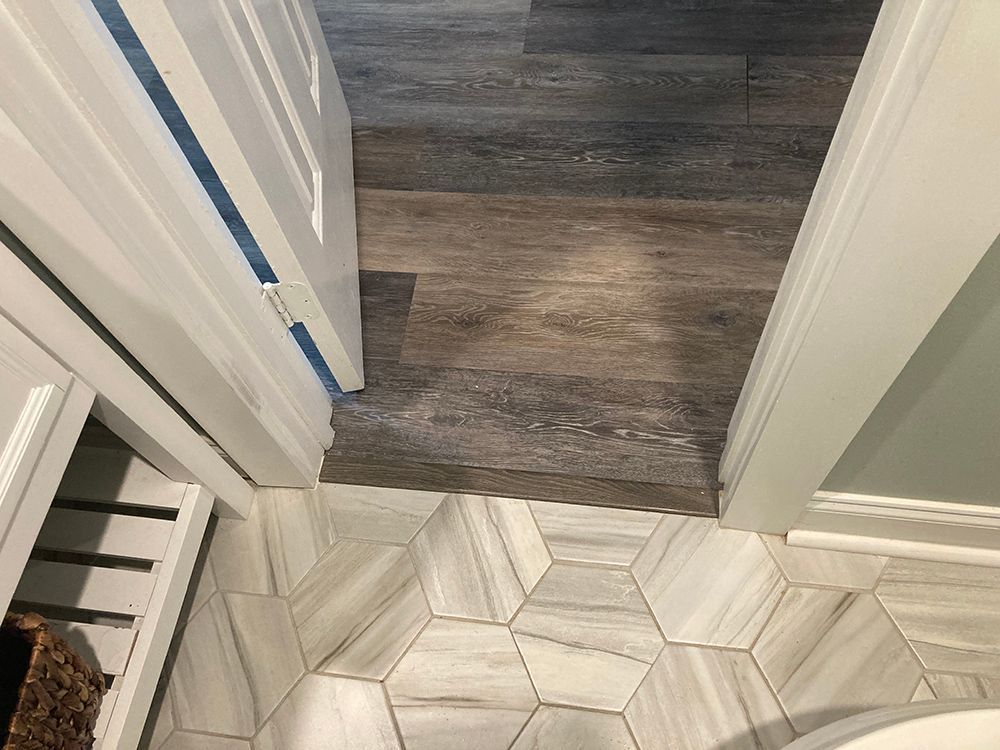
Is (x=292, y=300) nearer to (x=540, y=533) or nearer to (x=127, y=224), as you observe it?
(x=127, y=224)

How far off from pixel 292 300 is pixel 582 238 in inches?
24.7

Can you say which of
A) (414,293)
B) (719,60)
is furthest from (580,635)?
(719,60)

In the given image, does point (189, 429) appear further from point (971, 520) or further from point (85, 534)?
point (971, 520)

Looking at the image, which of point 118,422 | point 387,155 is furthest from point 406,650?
point 387,155

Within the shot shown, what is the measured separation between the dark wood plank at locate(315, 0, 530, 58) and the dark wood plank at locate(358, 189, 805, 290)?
461 mm

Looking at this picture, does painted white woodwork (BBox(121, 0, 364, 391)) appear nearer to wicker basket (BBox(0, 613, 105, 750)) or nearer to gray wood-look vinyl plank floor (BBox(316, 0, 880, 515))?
gray wood-look vinyl plank floor (BBox(316, 0, 880, 515))

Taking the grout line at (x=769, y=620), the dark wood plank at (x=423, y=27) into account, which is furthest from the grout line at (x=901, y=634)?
the dark wood plank at (x=423, y=27)

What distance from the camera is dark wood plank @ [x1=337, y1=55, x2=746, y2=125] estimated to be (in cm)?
165

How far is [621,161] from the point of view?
62.3 inches

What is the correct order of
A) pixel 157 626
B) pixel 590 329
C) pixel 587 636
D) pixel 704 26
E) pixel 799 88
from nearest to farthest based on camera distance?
pixel 157 626
pixel 587 636
pixel 590 329
pixel 799 88
pixel 704 26

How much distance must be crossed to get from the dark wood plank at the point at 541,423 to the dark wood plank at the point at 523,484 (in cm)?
1

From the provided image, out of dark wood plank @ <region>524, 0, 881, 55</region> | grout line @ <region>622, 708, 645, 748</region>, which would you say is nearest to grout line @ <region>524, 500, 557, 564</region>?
grout line @ <region>622, 708, 645, 748</region>

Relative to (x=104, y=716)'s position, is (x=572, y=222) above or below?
above

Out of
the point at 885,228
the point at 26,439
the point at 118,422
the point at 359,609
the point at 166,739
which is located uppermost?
the point at 885,228
